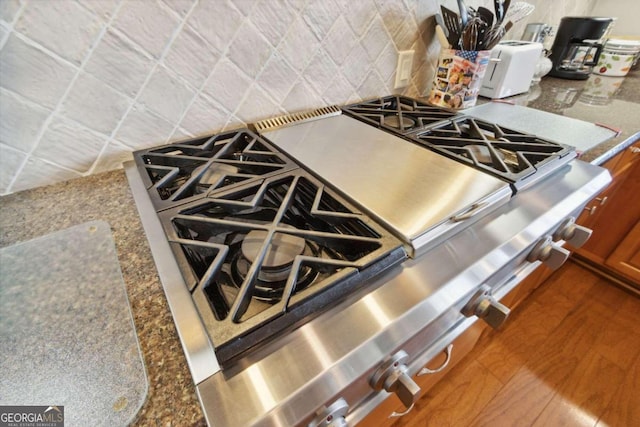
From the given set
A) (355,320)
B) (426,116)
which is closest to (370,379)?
(355,320)

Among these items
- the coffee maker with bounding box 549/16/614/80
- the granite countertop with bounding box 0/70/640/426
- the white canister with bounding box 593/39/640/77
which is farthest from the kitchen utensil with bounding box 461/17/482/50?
the white canister with bounding box 593/39/640/77

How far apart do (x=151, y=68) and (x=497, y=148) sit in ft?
2.70

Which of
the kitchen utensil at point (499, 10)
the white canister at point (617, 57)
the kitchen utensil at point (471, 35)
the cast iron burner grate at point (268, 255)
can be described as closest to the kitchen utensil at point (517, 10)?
the kitchen utensil at point (499, 10)

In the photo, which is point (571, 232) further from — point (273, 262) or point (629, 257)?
point (629, 257)

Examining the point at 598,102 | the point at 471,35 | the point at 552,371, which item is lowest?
the point at 552,371

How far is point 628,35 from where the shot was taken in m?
1.66

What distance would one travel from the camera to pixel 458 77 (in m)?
0.95

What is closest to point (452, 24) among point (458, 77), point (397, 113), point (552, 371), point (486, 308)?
point (458, 77)

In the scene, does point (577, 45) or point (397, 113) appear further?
point (577, 45)

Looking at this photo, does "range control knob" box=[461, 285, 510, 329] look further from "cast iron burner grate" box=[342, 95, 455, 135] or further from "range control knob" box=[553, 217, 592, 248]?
"cast iron burner grate" box=[342, 95, 455, 135]

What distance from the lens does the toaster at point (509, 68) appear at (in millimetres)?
1089

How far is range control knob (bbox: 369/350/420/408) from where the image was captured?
16.1 inches

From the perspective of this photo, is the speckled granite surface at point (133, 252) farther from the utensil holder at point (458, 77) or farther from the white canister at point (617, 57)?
the white canister at point (617, 57)

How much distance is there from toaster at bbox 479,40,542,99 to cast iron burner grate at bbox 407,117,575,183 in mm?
438
